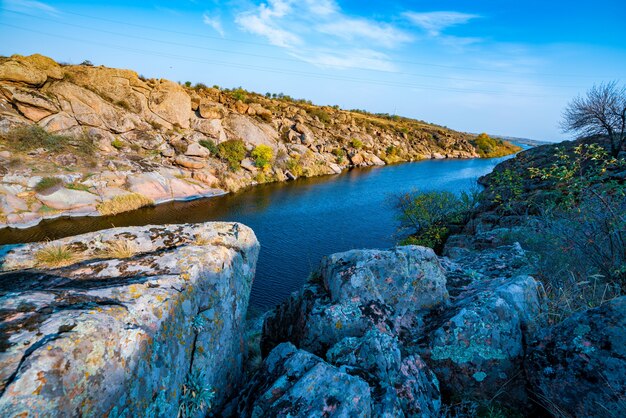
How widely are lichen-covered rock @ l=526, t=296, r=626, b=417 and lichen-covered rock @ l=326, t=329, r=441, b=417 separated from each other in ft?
4.69

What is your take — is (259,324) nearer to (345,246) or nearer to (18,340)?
(18,340)

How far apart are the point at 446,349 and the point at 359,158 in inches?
2368

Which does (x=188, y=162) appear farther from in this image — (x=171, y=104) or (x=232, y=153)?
(x=171, y=104)

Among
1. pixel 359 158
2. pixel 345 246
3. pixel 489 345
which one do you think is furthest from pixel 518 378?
pixel 359 158

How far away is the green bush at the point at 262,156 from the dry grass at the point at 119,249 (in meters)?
37.5

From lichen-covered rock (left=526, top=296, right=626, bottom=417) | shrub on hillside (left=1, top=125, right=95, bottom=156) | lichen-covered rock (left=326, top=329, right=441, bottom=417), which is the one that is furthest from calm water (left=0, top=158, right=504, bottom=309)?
shrub on hillside (left=1, top=125, right=95, bottom=156)

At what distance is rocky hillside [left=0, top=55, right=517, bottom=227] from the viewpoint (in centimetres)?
2503

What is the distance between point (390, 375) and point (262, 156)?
1632 inches

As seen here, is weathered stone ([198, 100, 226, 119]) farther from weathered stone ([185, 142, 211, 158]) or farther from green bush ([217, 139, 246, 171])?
weathered stone ([185, 142, 211, 158])

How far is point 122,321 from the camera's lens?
3.50 m

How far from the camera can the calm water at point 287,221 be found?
17.5 meters

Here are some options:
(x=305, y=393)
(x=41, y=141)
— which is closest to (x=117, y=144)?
(x=41, y=141)

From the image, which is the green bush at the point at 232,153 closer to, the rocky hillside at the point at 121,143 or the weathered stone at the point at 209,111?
the rocky hillside at the point at 121,143

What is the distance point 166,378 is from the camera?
12.9 feet
